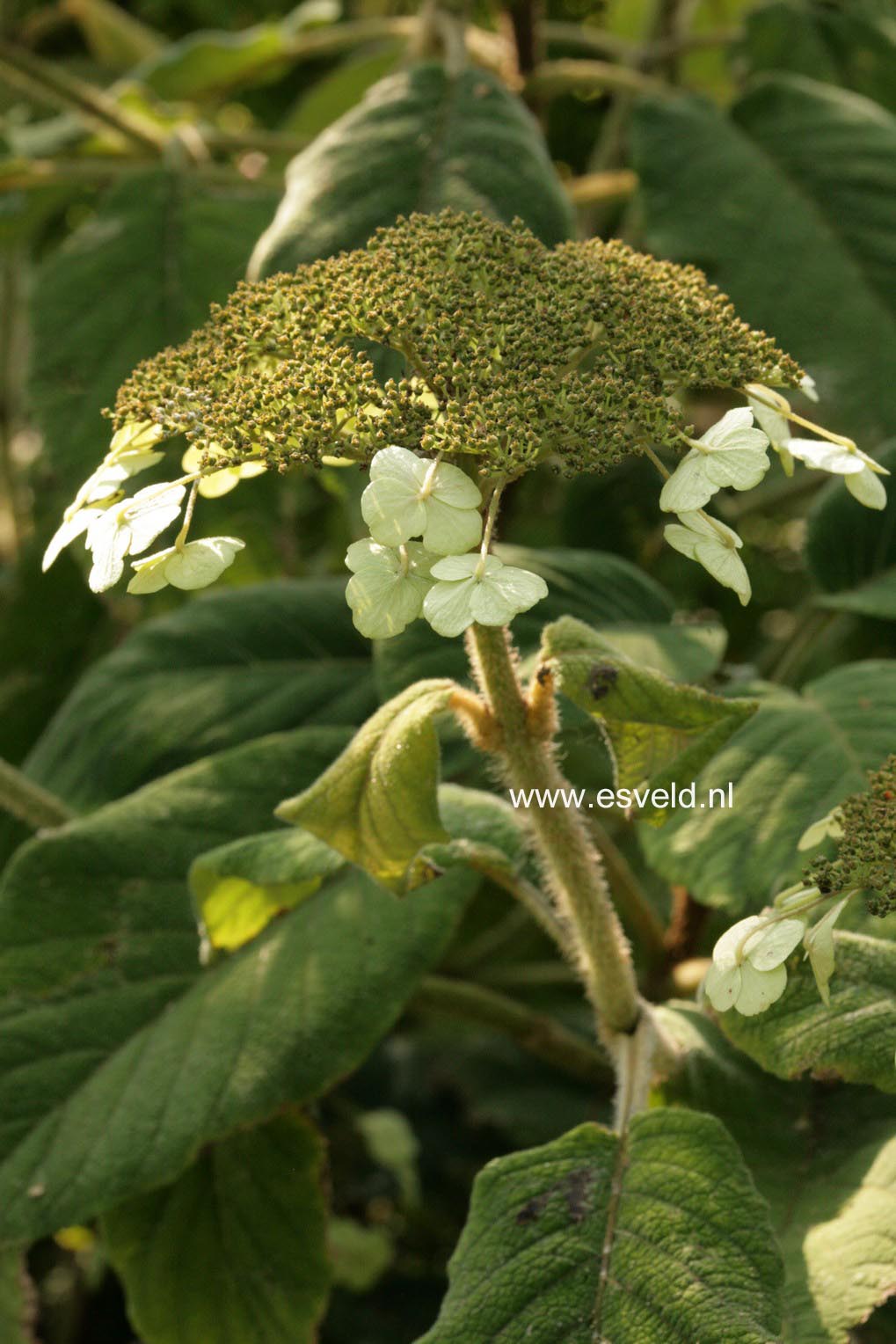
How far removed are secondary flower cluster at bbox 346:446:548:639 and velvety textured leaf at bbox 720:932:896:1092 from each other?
1.02 ft

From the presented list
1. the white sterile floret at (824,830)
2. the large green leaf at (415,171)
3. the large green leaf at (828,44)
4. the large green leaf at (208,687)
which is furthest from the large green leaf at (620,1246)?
the large green leaf at (828,44)

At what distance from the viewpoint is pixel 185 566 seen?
68 centimetres

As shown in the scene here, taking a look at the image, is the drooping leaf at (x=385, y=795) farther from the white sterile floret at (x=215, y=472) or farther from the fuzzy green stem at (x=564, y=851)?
the white sterile floret at (x=215, y=472)

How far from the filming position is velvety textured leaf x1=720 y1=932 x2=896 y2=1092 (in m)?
0.77

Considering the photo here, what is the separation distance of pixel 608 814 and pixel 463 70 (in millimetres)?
681

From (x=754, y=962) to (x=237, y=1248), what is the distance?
0.61 m

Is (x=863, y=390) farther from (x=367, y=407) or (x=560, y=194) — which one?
(x=367, y=407)

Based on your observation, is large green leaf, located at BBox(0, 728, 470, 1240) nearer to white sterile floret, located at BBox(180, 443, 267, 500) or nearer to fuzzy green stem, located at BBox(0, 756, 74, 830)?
fuzzy green stem, located at BBox(0, 756, 74, 830)

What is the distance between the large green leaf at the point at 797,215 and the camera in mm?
1300

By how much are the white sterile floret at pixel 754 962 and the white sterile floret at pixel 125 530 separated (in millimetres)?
333

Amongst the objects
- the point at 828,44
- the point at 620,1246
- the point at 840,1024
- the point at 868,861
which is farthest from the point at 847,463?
the point at 828,44

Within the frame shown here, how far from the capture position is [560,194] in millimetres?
1154

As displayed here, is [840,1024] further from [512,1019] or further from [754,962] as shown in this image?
[512,1019]

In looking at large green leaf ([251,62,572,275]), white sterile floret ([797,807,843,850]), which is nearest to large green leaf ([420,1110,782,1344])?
white sterile floret ([797,807,843,850])
